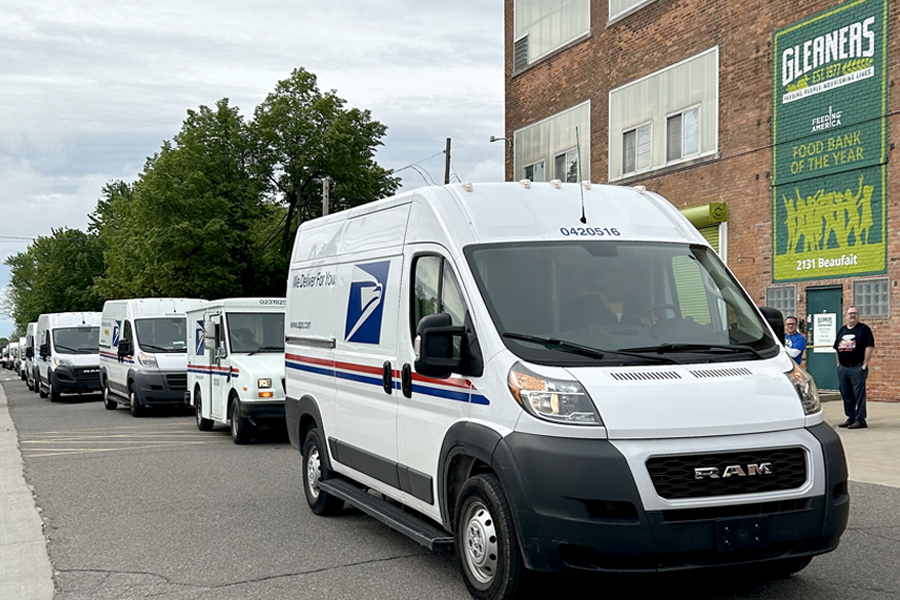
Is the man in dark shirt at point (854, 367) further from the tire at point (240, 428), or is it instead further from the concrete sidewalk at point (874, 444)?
the tire at point (240, 428)

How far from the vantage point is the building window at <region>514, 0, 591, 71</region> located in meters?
25.8

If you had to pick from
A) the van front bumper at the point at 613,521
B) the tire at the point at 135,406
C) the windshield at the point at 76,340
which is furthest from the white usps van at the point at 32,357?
the van front bumper at the point at 613,521

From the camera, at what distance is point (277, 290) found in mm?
38906

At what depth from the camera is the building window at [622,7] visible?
2359 cm

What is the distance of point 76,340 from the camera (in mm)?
27359

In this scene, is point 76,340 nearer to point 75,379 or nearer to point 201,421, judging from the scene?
point 75,379

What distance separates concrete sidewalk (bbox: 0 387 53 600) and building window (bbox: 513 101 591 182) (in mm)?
16803

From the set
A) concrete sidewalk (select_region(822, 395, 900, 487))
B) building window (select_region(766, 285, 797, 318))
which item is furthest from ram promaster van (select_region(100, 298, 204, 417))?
concrete sidewalk (select_region(822, 395, 900, 487))

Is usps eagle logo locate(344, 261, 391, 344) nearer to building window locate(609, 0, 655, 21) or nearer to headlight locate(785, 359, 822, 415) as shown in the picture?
headlight locate(785, 359, 822, 415)

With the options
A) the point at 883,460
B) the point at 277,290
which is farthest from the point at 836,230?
the point at 277,290

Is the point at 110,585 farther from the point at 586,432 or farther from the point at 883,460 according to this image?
the point at 883,460

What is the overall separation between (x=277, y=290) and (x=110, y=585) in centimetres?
3287

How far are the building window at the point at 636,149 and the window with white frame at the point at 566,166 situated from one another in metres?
1.44

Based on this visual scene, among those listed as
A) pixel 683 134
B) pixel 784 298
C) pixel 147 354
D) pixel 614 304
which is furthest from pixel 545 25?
pixel 614 304
